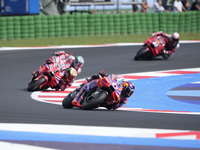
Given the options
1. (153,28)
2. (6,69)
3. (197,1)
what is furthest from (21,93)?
(197,1)

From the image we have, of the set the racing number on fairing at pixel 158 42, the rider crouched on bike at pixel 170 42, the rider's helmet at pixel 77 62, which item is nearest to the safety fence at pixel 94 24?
the rider crouched on bike at pixel 170 42

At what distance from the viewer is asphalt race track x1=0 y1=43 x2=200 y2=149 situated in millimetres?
6887

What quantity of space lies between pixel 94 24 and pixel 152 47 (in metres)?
6.91

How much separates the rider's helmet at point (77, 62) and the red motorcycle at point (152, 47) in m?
5.68

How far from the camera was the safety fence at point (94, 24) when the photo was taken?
21984mm

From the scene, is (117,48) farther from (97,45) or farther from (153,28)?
(153,28)

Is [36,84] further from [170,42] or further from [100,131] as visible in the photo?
[170,42]

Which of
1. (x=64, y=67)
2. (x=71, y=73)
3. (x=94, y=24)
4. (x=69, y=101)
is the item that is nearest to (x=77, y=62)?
(x=71, y=73)

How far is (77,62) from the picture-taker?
11.2m

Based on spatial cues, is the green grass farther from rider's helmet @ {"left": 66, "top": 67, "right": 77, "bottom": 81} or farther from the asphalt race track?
rider's helmet @ {"left": 66, "top": 67, "right": 77, "bottom": 81}

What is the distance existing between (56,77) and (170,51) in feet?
21.8

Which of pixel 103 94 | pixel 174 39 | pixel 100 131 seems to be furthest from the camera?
pixel 174 39

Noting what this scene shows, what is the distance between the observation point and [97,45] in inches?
837

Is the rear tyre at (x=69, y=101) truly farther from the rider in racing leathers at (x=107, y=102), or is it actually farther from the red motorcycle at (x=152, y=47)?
the red motorcycle at (x=152, y=47)
